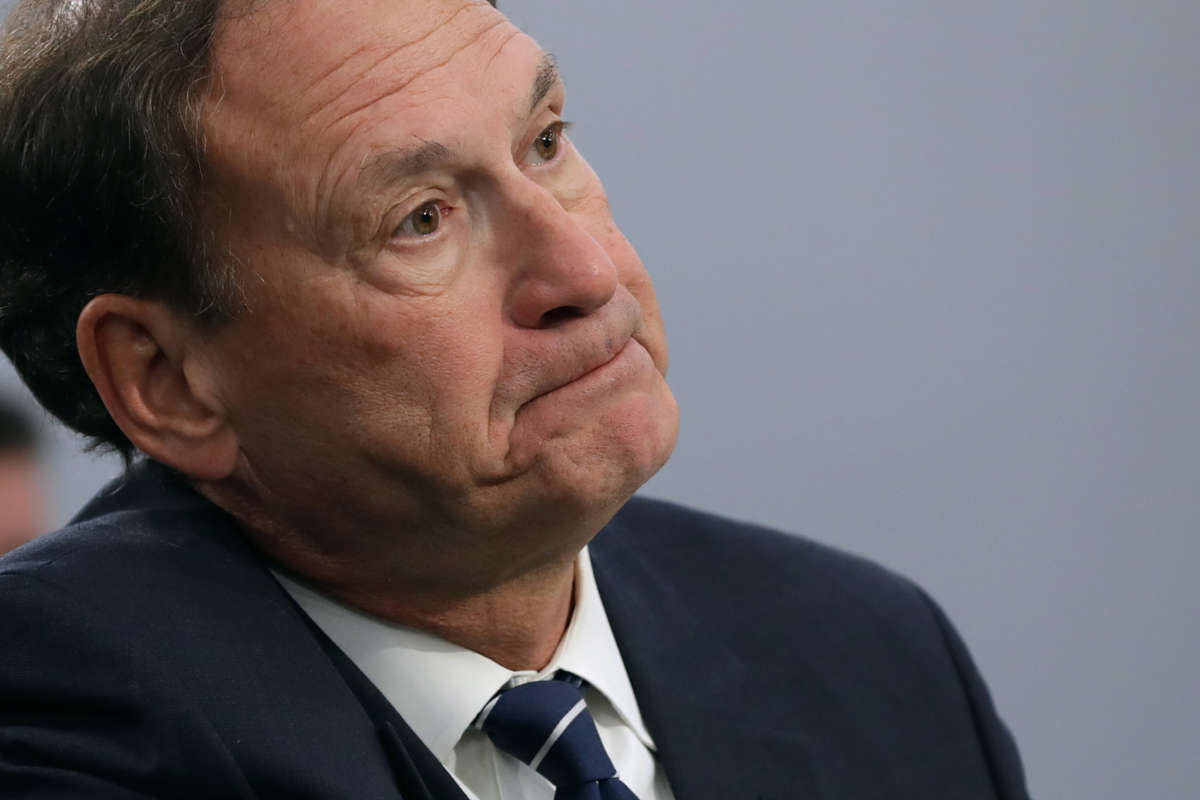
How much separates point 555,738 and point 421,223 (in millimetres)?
448

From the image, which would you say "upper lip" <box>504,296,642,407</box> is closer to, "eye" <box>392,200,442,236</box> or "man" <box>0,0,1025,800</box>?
"man" <box>0,0,1025,800</box>

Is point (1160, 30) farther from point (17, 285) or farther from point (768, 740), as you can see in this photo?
point (17, 285)

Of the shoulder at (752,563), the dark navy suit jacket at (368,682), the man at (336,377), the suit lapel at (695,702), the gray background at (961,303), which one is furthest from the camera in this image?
the gray background at (961,303)

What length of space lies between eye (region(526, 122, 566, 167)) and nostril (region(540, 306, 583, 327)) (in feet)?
0.56

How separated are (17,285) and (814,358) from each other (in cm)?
200

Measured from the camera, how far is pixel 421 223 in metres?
1.37

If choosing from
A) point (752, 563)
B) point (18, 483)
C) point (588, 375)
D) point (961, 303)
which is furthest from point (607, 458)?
point (961, 303)

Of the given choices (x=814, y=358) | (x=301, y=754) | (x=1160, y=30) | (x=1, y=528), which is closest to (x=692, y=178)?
(x=814, y=358)

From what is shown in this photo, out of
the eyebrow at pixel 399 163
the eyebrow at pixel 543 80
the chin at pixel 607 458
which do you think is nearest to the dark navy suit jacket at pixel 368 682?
the chin at pixel 607 458

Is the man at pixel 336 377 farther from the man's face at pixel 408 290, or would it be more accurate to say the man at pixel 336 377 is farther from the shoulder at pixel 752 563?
the shoulder at pixel 752 563

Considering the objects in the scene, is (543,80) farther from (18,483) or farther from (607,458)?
(18,483)

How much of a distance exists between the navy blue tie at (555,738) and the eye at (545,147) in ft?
1.53

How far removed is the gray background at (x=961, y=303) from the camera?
315 centimetres

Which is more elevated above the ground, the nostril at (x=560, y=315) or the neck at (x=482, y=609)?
the nostril at (x=560, y=315)
